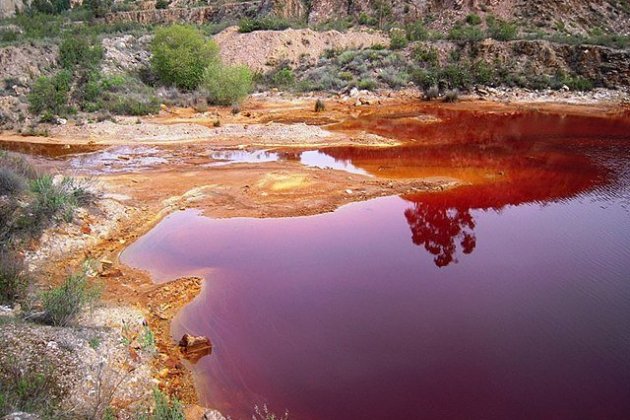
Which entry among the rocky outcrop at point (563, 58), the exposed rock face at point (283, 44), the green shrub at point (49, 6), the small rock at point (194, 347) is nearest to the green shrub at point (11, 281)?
the small rock at point (194, 347)

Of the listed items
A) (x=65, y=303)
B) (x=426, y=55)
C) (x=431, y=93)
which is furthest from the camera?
(x=426, y=55)

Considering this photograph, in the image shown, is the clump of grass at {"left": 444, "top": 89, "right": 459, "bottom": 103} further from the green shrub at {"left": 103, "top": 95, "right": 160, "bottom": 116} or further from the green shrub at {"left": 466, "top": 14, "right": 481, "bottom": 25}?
the green shrub at {"left": 103, "top": 95, "right": 160, "bottom": 116}

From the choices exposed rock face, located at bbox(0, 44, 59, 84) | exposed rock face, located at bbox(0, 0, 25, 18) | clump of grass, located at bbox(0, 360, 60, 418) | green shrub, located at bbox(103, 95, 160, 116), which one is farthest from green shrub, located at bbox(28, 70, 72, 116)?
exposed rock face, located at bbox(0, 0, 25, 18)

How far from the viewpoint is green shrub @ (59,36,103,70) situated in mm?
23995

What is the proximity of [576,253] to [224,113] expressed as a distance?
1664cm

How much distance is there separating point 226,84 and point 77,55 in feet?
25.4

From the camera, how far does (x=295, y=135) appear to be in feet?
58.6

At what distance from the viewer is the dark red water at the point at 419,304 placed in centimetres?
588

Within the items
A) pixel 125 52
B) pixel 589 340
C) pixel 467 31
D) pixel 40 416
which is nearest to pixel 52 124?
pixel 125 52

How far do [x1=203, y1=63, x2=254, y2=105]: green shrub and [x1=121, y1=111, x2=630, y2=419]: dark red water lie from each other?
13158 millimetres

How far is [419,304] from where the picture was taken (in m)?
7.68

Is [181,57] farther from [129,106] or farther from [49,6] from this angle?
[49,6]

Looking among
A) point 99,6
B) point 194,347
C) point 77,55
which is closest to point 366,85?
point 77,55

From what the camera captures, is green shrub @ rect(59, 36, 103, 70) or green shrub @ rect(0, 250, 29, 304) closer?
green shrub @ rect(0, 250, 29, 304)
